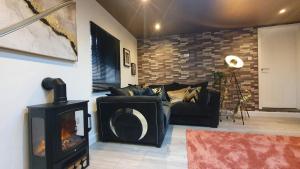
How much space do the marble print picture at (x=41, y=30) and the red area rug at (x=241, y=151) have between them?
6.47ft

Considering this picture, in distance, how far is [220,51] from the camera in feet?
14.7

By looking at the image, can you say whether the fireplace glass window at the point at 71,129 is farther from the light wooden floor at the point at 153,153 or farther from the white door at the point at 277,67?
the white door at the point at 277,67

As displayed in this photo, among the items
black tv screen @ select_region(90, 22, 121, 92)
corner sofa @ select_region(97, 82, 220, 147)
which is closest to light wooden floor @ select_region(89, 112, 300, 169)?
corner sofa @ select_region(97, 82, 220, 147)

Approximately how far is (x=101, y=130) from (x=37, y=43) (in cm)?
154

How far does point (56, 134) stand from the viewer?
1390mm

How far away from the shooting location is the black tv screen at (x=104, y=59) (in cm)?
263

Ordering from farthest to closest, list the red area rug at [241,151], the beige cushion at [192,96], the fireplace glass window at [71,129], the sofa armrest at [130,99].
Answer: the beige cushion at [192,96]
the sofa armrest at [130,99]
the red area rug at [241,151]
the fireplace glass window at [71,129]

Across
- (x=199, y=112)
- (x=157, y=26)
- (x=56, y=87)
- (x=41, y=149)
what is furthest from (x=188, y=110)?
(x=41, y=149)

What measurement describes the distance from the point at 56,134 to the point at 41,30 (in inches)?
40.0

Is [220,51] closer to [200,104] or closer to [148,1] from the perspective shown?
[200,104]

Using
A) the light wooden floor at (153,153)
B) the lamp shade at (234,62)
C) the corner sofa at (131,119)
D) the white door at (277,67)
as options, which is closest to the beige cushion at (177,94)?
the light wooden floor at (153,153)

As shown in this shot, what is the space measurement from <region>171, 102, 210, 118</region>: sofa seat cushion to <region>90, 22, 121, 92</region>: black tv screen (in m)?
1.35

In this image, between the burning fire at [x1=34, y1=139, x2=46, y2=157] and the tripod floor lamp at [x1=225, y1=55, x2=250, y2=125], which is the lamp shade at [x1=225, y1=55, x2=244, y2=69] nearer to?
the tripod floor lamp at [x1=225, y1=55, x2=250, y2=125]

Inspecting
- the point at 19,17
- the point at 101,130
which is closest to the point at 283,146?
the point at 101,130
